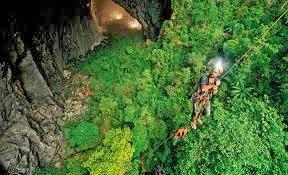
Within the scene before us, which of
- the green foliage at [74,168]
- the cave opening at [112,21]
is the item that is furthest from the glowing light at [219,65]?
the green foliage at [74,168]

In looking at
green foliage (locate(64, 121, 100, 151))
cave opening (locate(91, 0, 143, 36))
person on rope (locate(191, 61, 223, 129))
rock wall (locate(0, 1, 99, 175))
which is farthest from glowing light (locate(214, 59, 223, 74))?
rock wall (locate(0, 1, 99, 175))

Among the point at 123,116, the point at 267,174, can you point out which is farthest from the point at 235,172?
the point at 123,116

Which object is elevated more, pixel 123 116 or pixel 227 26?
pixel 227 26

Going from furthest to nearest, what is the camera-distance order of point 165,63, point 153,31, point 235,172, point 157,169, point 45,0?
point 153,31, point 165,63, point 157,169, point 45,0, point 235,172

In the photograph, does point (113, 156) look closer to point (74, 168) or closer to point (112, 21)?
point (74, 168)

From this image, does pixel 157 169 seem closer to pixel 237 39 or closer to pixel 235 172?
pixel 235 172

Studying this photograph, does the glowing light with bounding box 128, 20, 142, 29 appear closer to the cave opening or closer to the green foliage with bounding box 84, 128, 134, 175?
the cave opening
